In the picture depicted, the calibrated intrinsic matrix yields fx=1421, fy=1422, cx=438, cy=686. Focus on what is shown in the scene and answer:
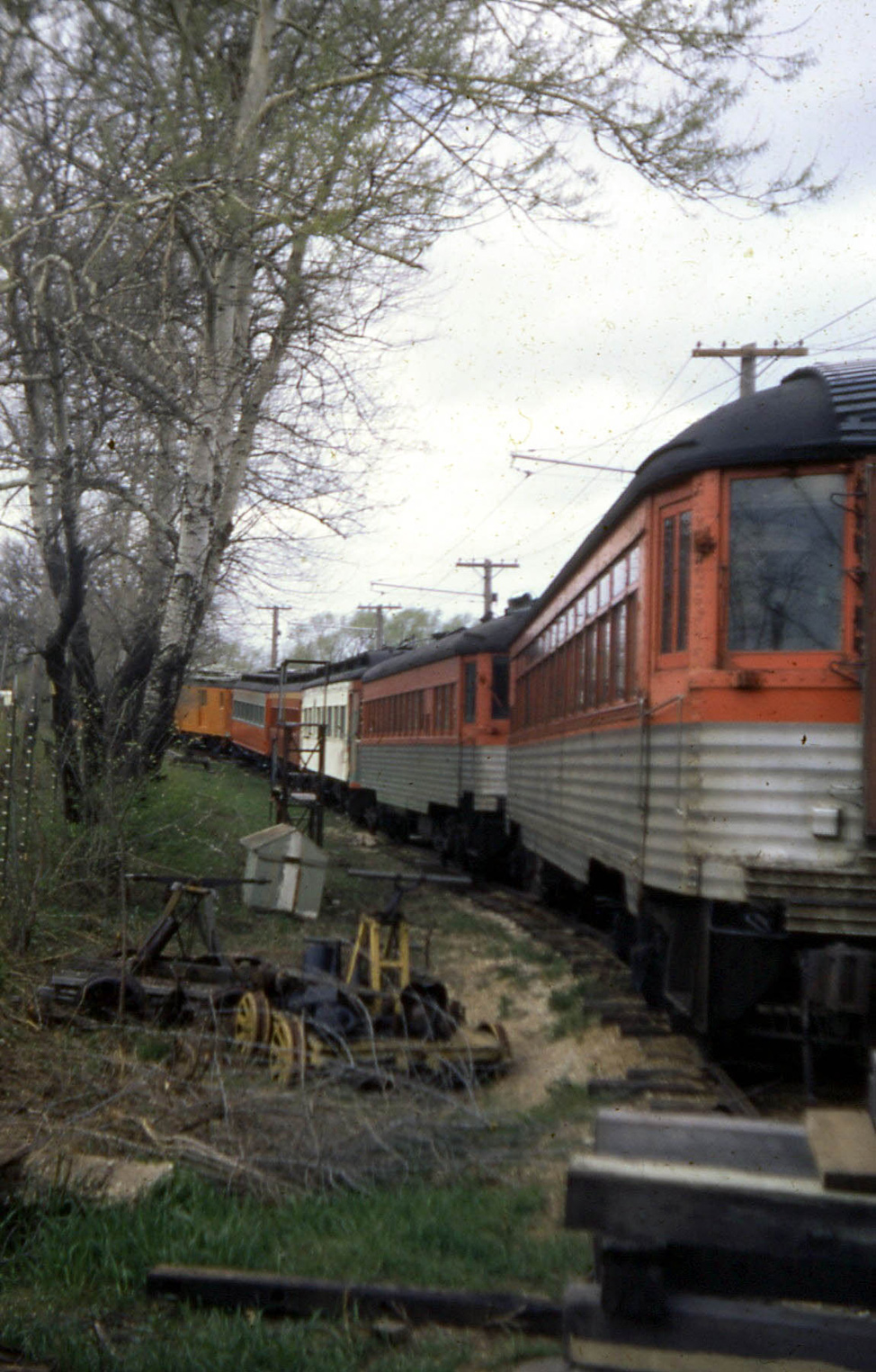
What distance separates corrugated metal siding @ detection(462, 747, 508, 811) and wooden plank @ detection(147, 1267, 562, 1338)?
12.6 metres

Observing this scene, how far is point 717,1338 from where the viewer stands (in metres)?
2.09

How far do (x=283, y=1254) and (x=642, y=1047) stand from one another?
3815mm

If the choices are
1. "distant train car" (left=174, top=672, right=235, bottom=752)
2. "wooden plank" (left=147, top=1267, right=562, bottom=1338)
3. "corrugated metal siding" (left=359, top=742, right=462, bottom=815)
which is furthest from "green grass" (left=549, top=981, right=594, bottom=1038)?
"distant train car" (left=174, top=672, right=235, bottom=752)

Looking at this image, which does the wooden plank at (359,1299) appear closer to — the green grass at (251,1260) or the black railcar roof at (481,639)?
the green grass at (251,1260)

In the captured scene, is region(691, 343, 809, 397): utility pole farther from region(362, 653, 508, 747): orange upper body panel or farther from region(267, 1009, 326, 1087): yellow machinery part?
region(267, 1009, 326, 1087): yellow machinery part

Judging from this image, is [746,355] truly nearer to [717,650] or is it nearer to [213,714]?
[717,650]

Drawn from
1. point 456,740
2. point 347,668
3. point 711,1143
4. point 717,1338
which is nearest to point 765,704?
point 711,1143

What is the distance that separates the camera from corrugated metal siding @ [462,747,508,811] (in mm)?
16844

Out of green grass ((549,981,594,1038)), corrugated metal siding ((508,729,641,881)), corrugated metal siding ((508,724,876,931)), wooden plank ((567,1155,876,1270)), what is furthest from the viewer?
green grass ((549,981,594,1038))

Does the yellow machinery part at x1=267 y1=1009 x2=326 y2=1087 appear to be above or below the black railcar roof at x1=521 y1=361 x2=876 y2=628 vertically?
below

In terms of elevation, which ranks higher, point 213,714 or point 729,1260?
point 213,714

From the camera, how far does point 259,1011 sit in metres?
7.07

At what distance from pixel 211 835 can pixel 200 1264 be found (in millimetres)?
11245

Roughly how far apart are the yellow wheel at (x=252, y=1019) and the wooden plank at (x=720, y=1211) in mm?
4849
